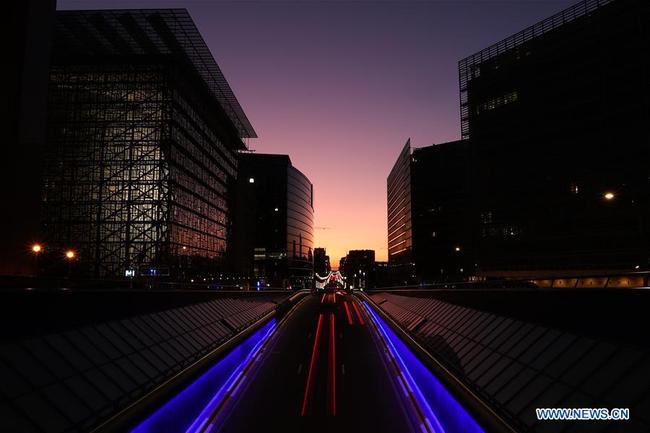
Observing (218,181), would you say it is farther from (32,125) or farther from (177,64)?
(32,125)

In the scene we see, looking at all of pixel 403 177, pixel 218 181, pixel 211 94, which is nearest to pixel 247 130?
pixel 218 181

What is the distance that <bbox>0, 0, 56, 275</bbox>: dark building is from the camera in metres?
32.7

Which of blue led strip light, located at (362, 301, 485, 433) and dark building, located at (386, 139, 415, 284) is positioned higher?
dark building, located at (386, 139, 415, 284)

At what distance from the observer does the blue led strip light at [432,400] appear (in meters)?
14.5

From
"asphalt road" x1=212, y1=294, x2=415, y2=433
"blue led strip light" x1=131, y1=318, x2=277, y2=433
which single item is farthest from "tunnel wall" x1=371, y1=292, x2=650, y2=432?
"blue led strip light" x1=131, y1=318, x2=277, y2=433

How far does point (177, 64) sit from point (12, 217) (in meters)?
49.6

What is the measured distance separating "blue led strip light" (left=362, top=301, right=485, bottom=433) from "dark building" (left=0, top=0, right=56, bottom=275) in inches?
1103

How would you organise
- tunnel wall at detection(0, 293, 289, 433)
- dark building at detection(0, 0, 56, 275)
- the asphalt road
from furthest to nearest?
dark building at detection(0, 0, 56, 275), the asphalt road, tunnel wall at detection(0, 293, 289, 433)

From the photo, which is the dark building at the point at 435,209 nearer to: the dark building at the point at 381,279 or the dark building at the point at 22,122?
the dark building at the point at 381,279

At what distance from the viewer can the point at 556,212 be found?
75000 mm

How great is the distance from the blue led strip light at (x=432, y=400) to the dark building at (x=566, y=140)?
52932 mm

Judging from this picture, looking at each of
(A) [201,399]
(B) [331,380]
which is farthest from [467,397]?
(A) [201,399]

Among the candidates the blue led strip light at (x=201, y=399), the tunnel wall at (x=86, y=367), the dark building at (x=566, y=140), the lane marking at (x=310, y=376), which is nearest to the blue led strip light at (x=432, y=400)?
the lane marking at (x=310, y=376)

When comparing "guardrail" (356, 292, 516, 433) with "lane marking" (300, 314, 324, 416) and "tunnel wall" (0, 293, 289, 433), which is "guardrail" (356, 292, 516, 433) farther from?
"tunnel wall" (0, 293, 289, 433)
